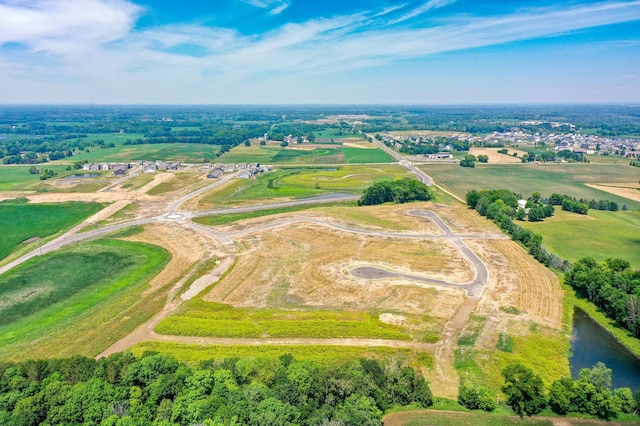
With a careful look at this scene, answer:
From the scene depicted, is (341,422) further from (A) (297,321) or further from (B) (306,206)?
(B) (306,206)

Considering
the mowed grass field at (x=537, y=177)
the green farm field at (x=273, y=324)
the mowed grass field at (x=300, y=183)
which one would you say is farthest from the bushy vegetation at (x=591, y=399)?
the mowed grass field at (x=537, y=177)

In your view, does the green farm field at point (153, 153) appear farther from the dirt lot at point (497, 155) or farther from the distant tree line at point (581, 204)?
the distant tree line at point (581, 204)

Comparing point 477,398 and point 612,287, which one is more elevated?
point 612,287

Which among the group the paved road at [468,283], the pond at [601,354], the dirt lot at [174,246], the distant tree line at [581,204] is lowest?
the pond at [601,354]

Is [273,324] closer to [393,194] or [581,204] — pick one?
[393,194]

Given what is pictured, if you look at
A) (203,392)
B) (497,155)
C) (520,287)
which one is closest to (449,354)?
(520,287)

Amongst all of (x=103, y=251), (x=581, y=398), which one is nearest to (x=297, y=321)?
(x=581, y=398)
